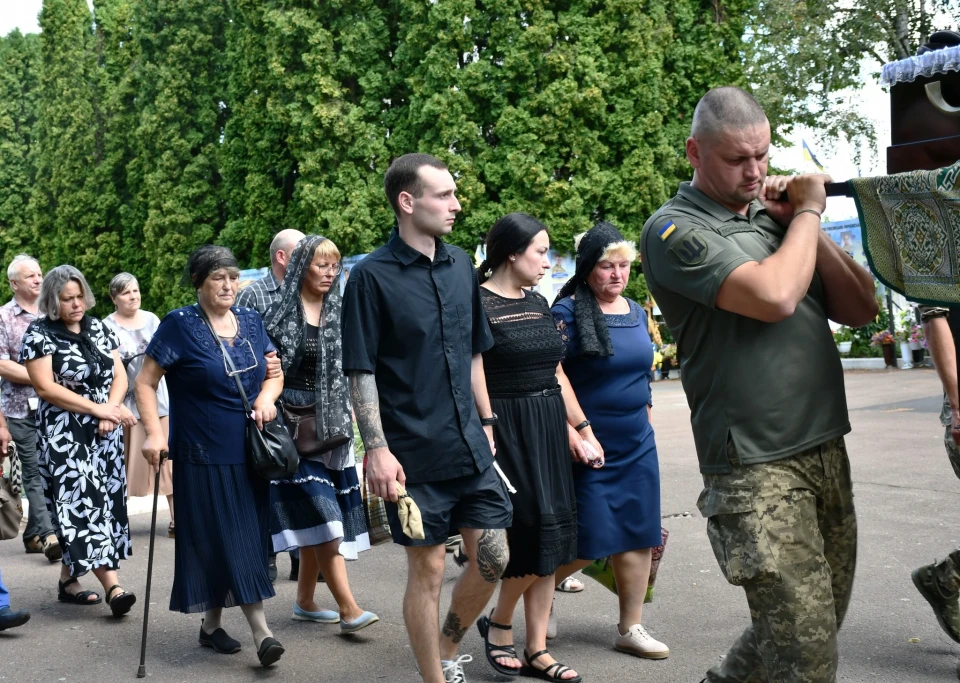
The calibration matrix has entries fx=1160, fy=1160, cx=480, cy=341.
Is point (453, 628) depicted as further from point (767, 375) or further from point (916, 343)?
point (916, 343)

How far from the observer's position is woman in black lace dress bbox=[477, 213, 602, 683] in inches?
207

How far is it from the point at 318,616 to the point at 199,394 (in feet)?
4.94

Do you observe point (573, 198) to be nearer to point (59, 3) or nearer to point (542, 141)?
point (542, 141)

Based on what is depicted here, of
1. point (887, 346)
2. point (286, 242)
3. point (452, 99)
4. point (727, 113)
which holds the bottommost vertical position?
point (887, 346)

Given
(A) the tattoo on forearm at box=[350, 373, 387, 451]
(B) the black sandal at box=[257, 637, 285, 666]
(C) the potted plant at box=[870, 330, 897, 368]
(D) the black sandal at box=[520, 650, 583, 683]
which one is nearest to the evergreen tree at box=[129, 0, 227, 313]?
(C) the potted plant at box=[870, 330, 897, 368]

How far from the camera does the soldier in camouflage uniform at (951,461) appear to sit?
16.5ft

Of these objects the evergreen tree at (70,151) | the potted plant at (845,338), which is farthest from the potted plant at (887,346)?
the evergreen tree at (70,151)

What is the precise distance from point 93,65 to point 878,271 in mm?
39855

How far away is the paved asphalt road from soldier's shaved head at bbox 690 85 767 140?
2.70 m

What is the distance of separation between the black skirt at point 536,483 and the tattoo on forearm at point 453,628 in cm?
44

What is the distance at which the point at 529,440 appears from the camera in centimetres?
530

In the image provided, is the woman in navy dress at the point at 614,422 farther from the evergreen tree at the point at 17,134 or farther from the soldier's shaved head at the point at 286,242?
the evergreen tree at the point at 17,134

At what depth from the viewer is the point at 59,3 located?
3953cm

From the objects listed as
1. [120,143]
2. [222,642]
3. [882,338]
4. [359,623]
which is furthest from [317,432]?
[120,143]
